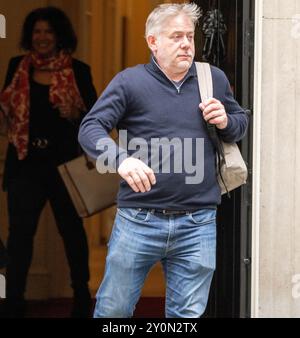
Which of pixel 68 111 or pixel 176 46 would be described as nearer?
pixel 176 46

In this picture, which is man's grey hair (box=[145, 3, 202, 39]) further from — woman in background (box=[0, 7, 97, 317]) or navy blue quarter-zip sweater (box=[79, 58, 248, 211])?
woman in background (box=[0, 7, 97, 317])

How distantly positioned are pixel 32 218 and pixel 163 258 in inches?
84.8

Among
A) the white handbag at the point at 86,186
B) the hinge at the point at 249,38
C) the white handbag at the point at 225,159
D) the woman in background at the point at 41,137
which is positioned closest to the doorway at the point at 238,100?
the hinge at the point at 249,38

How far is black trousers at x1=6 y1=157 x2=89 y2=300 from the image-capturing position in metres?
5.61

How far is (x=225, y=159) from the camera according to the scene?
3.68 meters

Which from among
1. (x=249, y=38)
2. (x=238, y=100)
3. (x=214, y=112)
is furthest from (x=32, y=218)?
(x=214, y=112)

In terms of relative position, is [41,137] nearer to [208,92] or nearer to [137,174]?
[208,92]

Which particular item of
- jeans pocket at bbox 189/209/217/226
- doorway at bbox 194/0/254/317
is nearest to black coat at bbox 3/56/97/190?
doorway at bbox 194/0/254/317

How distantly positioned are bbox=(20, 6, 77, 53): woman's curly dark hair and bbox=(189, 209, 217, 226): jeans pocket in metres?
2.55

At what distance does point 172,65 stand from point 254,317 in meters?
1.46

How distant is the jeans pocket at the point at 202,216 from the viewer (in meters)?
3.59

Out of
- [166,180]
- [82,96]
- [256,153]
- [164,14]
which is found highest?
[164,14]

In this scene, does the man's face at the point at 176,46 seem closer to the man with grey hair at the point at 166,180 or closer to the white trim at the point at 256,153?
the man with grey hair at the point at 166,180
